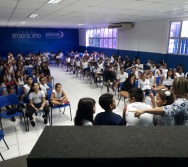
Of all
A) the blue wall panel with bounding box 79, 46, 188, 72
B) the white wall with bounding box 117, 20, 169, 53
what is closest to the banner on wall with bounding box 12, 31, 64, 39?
the blue wall panel with bounding box 79, 46, 188, 72

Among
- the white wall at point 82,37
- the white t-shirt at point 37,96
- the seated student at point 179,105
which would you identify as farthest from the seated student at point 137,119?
the white wall at point 82,37

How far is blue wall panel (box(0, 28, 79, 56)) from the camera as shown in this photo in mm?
15531

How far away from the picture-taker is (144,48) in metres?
10.7

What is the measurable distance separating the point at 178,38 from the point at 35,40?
12301mm

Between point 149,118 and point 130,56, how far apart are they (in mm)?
10039

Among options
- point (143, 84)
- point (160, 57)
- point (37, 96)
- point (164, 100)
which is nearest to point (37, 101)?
point (37, 96)

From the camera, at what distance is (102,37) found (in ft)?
50.7

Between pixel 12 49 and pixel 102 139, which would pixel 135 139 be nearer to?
pixel 102 139

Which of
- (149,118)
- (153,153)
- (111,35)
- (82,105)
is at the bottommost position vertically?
(149,118)

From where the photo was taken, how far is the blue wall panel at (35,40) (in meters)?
15.5

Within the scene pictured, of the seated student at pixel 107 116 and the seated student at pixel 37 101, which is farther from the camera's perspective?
the seated student at pixel 37 101

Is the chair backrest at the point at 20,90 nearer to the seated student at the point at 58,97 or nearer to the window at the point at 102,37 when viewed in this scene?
the seated student at the point at 58,97

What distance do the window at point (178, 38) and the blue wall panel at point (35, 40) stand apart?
36.1ft

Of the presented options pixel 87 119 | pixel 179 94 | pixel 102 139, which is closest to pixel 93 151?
pixel 102 139
